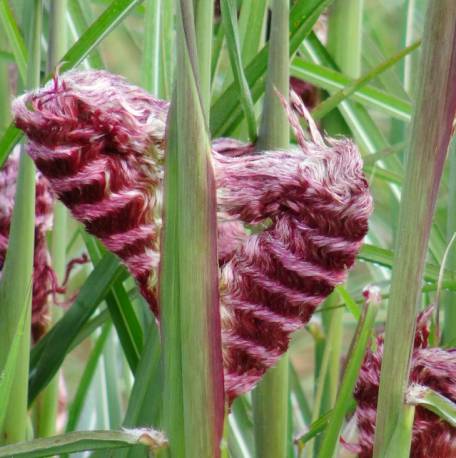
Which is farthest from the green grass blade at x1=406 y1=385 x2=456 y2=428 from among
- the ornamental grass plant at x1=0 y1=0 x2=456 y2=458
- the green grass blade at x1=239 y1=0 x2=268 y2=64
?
the green grass blade at x1=239 y1=0 x2=268 y2=64

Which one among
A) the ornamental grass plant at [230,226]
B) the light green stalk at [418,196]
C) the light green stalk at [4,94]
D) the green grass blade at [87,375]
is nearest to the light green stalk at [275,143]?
the ornamental grass plant at [230,226]

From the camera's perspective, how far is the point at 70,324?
0.49 m

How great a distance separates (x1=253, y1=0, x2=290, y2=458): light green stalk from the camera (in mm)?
391

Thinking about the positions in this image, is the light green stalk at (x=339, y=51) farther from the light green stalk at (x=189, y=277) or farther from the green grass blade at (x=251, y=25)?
the light green stalk at (x=189, y=277)

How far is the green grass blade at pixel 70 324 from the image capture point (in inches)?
18.3

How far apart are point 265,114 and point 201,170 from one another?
0.35 feet

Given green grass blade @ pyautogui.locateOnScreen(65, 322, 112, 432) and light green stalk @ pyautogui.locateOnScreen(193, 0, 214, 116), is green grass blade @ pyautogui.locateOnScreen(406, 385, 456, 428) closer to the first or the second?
light green stalk @ pyautogui.locateOnScreen(193, 0, 214, 116)

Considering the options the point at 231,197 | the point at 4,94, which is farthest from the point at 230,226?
the point at 4,94

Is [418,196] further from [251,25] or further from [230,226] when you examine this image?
[251,25]

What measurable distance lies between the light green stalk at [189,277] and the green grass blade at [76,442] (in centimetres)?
1

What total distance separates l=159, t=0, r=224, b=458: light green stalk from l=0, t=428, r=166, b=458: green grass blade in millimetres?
13

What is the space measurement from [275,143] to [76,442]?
15 centimetres

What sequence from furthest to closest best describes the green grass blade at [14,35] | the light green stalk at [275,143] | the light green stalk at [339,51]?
the light green stalk at [339,51]
the green grass blade at [14,35]
the light green stalk at [275,143]

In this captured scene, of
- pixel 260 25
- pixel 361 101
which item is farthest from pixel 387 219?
pixel 260 25
